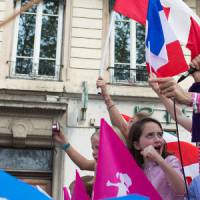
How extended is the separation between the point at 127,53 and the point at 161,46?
6080mm

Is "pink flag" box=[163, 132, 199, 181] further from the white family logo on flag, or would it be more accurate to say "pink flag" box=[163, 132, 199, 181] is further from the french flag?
the white family logo on flag

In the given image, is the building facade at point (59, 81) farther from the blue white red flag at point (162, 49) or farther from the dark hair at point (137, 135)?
the dark hair at point (137, 135)

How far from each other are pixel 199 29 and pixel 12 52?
20.0ft

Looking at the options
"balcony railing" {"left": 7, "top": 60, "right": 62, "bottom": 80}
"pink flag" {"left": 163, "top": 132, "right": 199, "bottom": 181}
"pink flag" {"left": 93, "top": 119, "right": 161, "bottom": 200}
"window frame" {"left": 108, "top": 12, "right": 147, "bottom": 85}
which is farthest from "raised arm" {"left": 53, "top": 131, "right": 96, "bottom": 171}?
"window frame" {"left": 108, "top": 12, "right": 147, "bottom": 85}

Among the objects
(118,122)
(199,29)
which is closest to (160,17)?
(199,29)

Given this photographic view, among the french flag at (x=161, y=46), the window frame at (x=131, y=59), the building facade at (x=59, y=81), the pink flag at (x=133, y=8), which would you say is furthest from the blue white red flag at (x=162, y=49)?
the window frame at (x=131, y=59)

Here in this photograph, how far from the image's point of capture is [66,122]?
9.49 m

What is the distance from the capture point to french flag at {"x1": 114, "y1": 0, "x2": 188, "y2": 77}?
427 cm

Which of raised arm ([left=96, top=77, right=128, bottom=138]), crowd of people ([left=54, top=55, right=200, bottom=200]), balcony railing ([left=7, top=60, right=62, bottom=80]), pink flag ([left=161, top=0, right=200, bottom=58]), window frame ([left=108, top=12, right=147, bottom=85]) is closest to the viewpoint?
crowd of people ([left=54, top=55, right=200, bottom=200])

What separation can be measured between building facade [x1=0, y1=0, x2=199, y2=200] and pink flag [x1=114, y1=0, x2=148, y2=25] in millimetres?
4695

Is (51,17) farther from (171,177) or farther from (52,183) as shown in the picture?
(171,177)

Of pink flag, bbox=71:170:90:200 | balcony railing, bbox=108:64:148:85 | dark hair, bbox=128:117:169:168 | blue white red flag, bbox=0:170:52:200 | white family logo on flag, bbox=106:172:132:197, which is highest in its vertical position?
balcony railing, bbox=108:64:148:85

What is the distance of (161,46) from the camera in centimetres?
432

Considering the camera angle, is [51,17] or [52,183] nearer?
[52,183]
